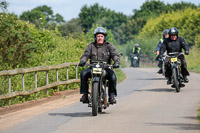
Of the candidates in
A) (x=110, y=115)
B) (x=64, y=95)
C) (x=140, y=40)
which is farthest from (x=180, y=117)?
(x=140, y=40)

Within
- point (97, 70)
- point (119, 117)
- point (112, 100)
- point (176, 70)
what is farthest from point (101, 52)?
point (176, 70)

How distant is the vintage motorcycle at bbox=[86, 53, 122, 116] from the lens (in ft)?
37.9

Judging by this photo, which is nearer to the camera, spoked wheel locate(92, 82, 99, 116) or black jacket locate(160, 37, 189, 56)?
spoked wheel locate(92, 82, 99, 116)

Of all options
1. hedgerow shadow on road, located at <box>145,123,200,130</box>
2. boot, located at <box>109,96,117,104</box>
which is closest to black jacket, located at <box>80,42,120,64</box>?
boot, located at <box>109,96,117,104</box>

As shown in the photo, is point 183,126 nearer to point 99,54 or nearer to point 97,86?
point 97,86

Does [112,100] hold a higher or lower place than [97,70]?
lower

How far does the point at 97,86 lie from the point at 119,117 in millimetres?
806

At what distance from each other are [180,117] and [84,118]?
6.55 feet

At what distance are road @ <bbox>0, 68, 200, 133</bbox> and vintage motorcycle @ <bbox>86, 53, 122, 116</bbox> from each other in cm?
25

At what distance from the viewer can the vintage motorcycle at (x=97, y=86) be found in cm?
1155

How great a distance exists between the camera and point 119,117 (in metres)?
11.4

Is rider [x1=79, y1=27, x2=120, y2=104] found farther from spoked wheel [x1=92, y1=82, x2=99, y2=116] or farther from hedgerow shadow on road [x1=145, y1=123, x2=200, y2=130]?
hedgerow shadow on road [x1=145, y1=123, x2=200, y2=130]

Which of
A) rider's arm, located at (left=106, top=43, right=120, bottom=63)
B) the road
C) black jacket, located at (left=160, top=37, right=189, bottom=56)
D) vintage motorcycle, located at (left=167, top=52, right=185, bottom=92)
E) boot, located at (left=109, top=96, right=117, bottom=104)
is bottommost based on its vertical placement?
the road

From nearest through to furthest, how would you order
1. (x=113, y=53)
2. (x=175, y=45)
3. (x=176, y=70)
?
1. (x=113, y=53)
2. (x=176, y=70)
3. (x=175, y=45)
